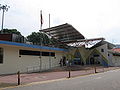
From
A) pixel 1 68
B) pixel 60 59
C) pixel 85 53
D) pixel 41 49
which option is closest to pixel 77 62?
pixel 85 53

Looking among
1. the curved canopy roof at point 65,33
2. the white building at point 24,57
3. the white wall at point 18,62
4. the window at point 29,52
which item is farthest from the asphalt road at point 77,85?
the curved canopy roof at point 65,33

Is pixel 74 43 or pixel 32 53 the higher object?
pixel 74 43

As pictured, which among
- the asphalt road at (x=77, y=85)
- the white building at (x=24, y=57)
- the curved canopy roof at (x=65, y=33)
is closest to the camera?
the asphalt road at (x=77, y=85)

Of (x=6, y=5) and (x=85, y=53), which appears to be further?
(x=85, y=53)

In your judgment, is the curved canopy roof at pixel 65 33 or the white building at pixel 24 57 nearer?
the white building at pixel 24 57

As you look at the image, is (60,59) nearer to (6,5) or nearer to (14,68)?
(14,68)

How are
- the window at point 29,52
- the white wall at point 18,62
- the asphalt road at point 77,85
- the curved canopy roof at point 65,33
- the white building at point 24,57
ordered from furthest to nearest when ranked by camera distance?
the curved canopy roof at point 65,33 → the window at point 29,52 → the white wall at point 18,62 → the white building at point 24,57 → the asphalt road at point 77,85

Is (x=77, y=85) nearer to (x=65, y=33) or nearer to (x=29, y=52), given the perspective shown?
(x=29, y=52)

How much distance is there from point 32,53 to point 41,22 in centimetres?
607

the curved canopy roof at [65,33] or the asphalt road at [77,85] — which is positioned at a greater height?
the curved canopy roof at [65,33]

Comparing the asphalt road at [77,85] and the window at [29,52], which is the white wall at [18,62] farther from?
the asphalt road at [77,85]

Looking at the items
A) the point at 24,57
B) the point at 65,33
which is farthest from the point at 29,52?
the point at 65,33

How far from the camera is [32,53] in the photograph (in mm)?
32188

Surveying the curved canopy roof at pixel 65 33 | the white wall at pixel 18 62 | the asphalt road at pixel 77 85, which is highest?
the curved canopy roof at pixel 65 33
